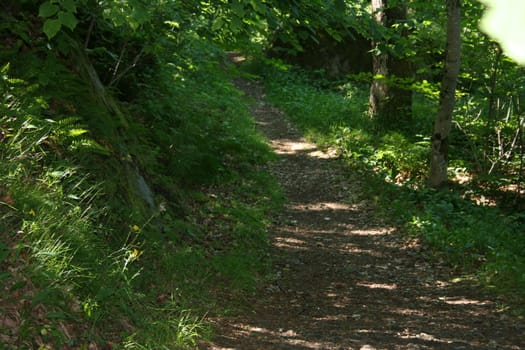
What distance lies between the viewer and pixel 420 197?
9.48 metres

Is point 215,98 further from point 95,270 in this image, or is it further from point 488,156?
point 95,270

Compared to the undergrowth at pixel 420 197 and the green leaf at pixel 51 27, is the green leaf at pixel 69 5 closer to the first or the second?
the green leaf at pixel 51 27

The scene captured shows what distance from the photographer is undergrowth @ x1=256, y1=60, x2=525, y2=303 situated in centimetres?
711

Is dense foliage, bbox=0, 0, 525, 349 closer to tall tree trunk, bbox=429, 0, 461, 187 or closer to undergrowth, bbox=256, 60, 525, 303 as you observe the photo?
undergrowth, bbox=256, 60, 525, 303

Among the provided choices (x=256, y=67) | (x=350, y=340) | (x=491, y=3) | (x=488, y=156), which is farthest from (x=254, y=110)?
(x=491, y=3)

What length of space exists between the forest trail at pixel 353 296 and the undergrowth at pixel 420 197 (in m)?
0.32

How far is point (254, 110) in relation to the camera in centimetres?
1741

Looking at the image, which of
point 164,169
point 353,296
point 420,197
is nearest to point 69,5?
point 353,296

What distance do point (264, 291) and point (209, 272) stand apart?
707 millimetres

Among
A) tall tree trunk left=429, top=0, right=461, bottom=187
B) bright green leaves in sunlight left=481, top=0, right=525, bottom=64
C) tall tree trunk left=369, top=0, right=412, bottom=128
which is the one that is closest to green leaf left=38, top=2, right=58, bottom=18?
bright green leaves in sunlight left=481, top=0, right=525, bottom=64

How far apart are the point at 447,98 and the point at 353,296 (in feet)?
14.8

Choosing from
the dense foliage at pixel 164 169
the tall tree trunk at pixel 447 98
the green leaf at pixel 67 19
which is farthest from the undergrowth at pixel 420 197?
the green leaf at pixel 67 19

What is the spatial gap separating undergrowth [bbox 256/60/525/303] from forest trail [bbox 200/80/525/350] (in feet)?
1.04

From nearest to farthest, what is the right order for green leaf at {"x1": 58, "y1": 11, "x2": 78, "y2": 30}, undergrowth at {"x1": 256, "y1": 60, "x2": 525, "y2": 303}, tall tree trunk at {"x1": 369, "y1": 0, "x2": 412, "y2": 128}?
1. green leaf at {"x1": 58, "y1": 11, "x2": 78, "y2": 30}
2. undergrowth at {"x1": 256, "y1": 60, "x2": 525, "y2": 303}
3. tall tree trunk at {"x1": 369, "y1": 0, "x2": 412, "y2": 128}
